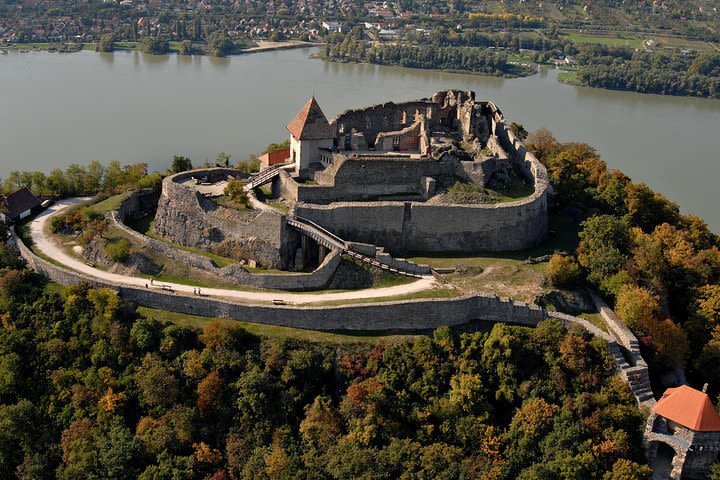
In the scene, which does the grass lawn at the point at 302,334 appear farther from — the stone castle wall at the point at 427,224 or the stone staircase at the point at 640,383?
the stone staircase at the point at 640,383

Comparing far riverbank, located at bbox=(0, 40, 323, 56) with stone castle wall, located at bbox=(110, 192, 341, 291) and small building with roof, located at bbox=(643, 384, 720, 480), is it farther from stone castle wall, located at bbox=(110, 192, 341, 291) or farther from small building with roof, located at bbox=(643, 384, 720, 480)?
small building with roof, located at bbox=(643, 384, 720, 480)

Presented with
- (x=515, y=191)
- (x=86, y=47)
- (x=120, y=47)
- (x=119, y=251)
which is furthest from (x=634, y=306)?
(x=86, y=47)

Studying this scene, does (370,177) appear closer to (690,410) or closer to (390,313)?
(390,313)

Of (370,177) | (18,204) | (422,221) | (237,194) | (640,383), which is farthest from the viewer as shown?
(18,204)

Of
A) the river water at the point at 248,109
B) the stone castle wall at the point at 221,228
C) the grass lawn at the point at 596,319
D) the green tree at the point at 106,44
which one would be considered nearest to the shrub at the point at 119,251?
the stone castle wall at the point at 221,228

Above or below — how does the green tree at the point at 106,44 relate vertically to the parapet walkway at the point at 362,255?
→ below
